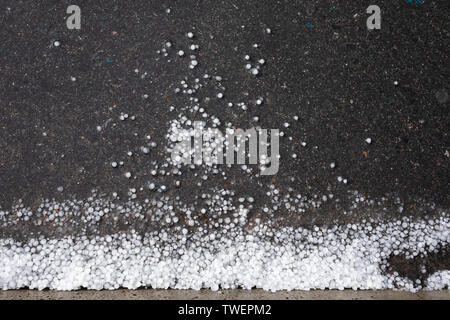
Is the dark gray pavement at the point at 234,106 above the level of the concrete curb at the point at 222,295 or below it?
above

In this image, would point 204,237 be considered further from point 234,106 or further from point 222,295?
point 234,106

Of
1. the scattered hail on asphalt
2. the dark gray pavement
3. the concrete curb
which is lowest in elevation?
the concrete curb

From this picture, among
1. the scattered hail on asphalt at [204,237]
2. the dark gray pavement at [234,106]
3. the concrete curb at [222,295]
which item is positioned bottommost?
the concrete curb at [222,295]

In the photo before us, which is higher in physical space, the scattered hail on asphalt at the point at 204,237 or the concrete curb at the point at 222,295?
the scattered hail on asphalt at the point at 204,237

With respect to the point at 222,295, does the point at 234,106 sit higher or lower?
higher

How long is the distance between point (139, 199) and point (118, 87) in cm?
36

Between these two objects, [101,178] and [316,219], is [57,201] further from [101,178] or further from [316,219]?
[316,219]

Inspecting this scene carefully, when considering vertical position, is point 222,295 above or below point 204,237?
below

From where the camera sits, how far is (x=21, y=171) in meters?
1.04

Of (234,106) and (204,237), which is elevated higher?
(234,106)

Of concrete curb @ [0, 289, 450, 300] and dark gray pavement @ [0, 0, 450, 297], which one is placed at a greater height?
dark gray pavement @ [0, 0, 450, 297]

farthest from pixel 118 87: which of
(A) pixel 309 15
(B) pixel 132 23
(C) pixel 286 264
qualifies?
(C) pixel 286 264

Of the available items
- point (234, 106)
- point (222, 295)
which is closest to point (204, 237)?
point (222, 295)

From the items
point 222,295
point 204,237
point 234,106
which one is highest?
point 234,106
